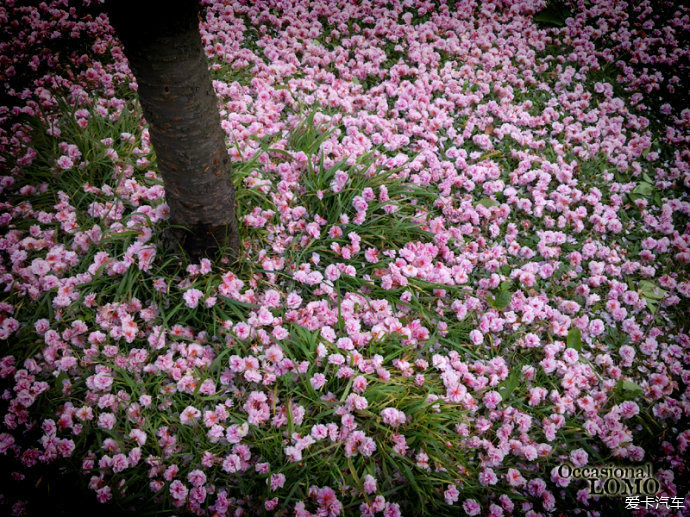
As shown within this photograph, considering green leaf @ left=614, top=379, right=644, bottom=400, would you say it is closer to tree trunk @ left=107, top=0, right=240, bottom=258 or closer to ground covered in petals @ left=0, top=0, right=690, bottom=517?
ground covered in petals @ left=0, top=0, right=690, bottom=517

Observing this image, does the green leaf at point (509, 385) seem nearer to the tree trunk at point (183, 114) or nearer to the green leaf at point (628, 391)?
the green leaf at point (628, 391)

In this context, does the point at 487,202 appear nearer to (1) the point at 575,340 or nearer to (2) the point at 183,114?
(1) the point at 575,340

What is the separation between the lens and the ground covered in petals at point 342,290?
228 cm

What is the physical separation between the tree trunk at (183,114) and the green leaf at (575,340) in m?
2.47

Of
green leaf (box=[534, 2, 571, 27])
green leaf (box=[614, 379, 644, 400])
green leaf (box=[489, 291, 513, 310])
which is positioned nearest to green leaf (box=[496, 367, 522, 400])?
green leaf (box=[489, 291, 513, 310])

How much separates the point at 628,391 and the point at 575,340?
1.48 ft

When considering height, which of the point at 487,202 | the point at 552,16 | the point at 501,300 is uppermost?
the point at 552,16

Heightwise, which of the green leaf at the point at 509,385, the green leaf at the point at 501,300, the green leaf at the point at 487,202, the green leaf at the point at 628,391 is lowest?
the green leaf at the point at 628,391

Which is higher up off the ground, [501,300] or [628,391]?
[501,300]

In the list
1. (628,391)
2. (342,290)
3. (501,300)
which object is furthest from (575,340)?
(342,290)

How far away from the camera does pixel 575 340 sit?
2.95 m

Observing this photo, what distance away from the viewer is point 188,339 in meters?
2.60

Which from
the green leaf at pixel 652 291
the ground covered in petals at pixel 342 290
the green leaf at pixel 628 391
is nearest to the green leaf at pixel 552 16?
the ground covered in petals at pixel 342 290

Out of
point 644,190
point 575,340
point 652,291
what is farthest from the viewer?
point 644,190
